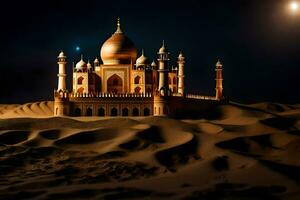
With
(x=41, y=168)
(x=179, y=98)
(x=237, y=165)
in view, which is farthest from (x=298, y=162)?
(x=179, y=98)

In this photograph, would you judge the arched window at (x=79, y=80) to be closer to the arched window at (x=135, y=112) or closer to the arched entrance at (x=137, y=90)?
the arched entrance at (x=137, y=90)

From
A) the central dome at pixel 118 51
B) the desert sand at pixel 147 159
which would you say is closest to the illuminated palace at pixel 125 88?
the central dome at pixel 118 51

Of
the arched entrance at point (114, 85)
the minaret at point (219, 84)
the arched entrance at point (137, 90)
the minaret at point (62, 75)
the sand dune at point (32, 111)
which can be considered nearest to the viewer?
the minaret at point (62, 75)

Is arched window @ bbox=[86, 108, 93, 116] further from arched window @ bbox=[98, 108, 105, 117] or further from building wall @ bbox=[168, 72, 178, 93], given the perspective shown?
building wall @ bbox=[168, 72, 178, 93]

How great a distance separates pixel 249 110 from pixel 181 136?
16.0m

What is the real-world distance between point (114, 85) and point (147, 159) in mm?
19864

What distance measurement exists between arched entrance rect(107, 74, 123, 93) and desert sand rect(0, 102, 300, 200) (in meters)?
7.49

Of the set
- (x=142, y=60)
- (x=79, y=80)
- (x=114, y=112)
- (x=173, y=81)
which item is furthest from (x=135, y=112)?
(x=173, y=81)

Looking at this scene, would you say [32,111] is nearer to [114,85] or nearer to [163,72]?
[114,85]

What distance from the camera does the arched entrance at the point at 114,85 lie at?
44594mm

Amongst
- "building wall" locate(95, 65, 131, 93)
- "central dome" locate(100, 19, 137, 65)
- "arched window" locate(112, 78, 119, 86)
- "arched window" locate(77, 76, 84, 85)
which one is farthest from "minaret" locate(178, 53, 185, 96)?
"arched window" locate(77, 76, 84, 85)

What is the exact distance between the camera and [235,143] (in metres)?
29.4

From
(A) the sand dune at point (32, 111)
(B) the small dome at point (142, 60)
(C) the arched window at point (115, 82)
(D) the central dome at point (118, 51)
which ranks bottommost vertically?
(A) the sand dune at point (32, 111)

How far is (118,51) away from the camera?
44625mm
